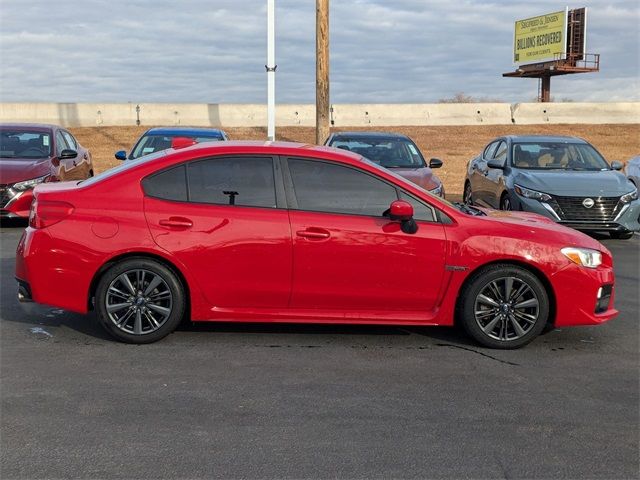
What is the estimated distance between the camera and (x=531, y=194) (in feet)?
38.2

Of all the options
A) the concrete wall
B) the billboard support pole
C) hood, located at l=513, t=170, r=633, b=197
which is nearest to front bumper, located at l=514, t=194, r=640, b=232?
hood, located at l=513, t=170, r=633, b=197

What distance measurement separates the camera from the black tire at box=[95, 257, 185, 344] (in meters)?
5.97

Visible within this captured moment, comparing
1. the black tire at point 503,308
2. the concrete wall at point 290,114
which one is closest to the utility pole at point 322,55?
the black tire at point 503,308

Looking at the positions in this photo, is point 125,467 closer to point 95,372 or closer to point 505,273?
point 95,372

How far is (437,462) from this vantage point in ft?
13.1

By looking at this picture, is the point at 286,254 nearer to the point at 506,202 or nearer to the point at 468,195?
the point at 506,202

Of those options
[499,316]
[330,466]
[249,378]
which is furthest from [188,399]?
[499,316]

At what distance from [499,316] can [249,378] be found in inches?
80.8

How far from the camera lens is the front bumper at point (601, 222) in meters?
Result: 11.4

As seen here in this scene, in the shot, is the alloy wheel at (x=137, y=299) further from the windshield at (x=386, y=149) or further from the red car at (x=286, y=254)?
the windshield at (x=386, y=149)

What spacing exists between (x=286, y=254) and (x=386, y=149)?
781 cm

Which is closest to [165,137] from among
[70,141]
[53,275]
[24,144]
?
[70,141]

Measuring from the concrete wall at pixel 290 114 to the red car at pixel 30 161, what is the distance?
23.1 meters

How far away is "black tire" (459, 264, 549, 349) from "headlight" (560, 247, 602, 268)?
1.01 ft
